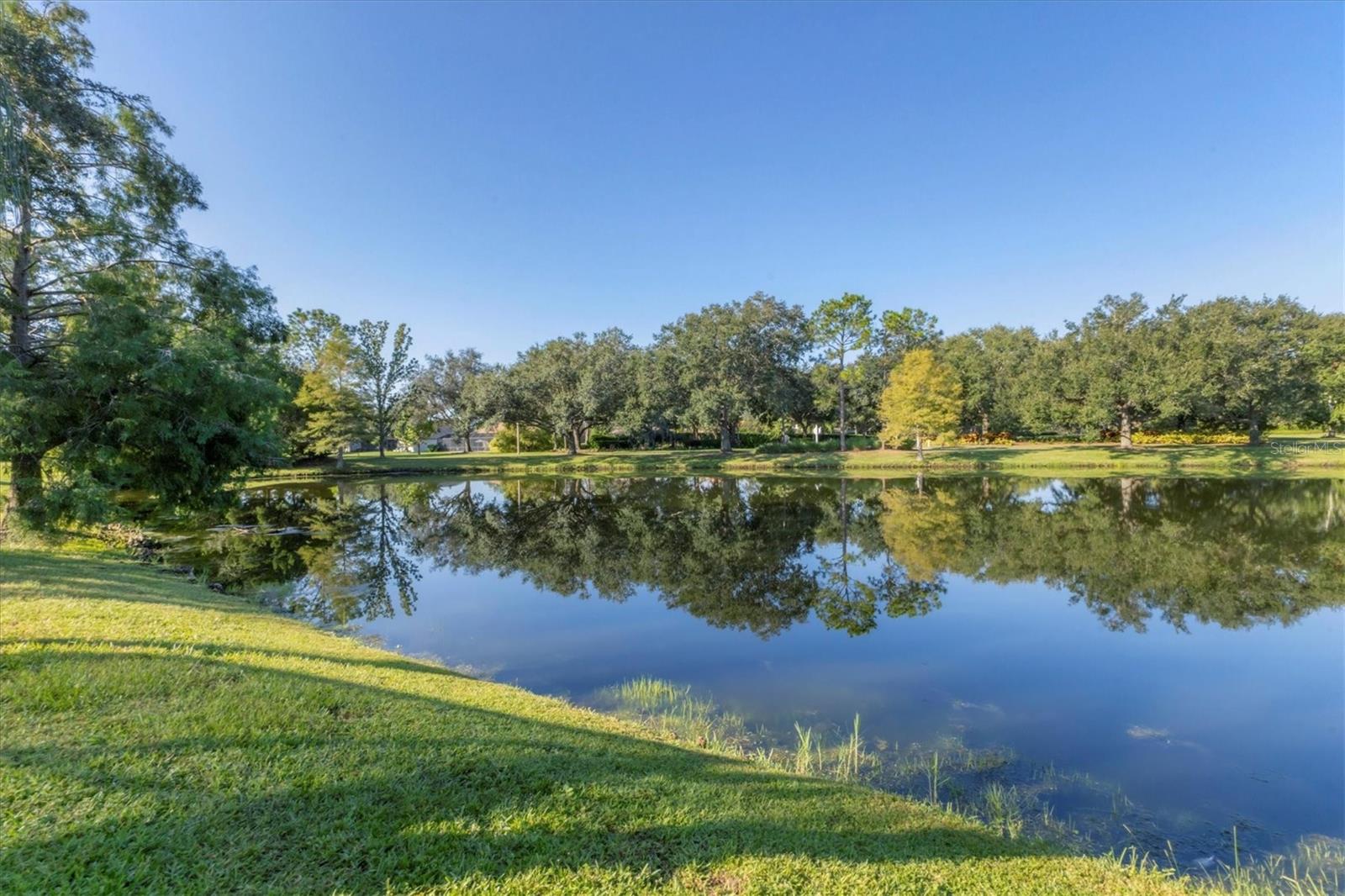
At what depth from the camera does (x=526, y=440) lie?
2451 inches

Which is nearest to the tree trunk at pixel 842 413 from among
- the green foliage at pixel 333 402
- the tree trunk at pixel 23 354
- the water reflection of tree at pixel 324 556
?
the water reflection of tree at pixel 324 556

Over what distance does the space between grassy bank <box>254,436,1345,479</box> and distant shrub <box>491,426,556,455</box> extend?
11.0 m

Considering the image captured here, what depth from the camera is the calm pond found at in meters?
5.66

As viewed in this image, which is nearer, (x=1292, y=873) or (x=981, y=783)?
(x=1292, y=873)

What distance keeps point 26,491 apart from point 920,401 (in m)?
41.3

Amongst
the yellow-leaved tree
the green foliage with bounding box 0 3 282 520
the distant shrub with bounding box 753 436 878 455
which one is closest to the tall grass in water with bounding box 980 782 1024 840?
the green foliage with bounding box 0 3 282 520

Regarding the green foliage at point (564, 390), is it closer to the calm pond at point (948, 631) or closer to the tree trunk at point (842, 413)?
the tree trunk at point (842, 413)

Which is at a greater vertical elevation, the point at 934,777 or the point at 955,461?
the point at 955,461

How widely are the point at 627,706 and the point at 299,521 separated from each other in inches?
757

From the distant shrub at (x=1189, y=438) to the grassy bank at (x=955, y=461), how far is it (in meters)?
2.58

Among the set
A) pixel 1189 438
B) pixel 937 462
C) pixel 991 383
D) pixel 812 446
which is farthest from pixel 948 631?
pixel 991 383

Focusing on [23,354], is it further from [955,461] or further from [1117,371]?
[1117,371]

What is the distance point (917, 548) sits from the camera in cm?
1631

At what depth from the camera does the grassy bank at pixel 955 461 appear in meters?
33.4
